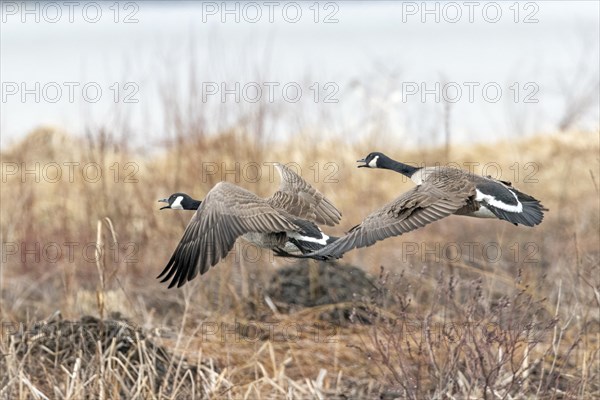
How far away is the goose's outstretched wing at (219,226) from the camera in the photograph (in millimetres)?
4789

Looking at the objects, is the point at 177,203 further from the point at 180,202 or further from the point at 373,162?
the point at 373,162

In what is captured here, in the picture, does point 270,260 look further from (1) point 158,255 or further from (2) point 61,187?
(2) point 61,187

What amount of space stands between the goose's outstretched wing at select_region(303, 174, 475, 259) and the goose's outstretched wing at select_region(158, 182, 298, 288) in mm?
478

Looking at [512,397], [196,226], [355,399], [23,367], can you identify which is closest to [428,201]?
[196,226]

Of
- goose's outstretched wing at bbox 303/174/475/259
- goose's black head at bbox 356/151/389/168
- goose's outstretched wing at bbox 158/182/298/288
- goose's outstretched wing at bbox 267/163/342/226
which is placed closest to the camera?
goose's outstretched wing at bbox 303/174/475/259

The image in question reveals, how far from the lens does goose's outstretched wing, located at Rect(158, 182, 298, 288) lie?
4789 mm

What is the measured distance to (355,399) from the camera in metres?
7.21

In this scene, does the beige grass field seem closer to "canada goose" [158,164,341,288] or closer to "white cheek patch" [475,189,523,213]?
"white cheek patch" [475,189,523,213]

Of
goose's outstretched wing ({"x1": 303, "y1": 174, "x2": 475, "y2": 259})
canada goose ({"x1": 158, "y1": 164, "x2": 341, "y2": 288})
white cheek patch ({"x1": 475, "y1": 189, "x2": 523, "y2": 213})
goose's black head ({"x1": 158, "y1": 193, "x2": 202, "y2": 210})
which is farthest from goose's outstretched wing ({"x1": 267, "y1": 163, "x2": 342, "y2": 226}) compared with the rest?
white cheek patch ({"x1": 475, "y1": 189, "x2": 523, "y2": 213})

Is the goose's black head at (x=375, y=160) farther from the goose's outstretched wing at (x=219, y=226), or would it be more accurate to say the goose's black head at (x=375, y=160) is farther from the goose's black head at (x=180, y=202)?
the goose's black head at (x=180, y=202)

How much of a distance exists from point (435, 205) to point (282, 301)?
432cm

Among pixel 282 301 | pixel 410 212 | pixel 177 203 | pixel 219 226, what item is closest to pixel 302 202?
pixel 177 203

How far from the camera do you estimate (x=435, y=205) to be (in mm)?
4770

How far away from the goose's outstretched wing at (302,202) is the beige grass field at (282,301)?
497 mm
